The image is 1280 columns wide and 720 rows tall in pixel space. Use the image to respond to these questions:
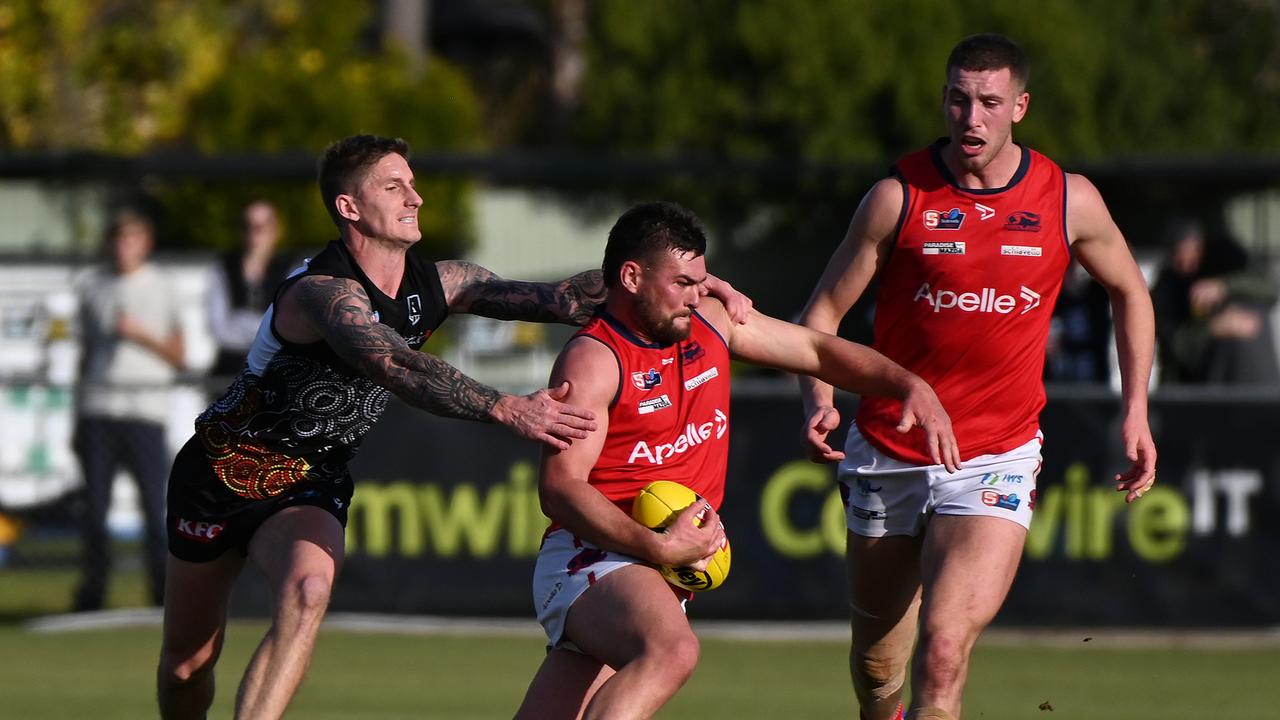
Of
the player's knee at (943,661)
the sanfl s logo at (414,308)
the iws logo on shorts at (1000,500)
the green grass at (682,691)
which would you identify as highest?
the sanfl s logo at (414,308)

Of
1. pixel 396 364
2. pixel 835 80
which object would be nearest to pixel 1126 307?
pixel 396 364

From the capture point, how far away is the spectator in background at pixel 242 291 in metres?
12.3

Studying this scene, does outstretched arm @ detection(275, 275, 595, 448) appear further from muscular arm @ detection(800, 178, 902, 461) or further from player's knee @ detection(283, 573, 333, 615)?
muscular arm @ detection(800, 178, 902, 461)

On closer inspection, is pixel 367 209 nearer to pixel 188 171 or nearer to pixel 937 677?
pixel 937 677

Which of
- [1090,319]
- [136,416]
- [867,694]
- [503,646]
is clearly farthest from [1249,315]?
[136,416]

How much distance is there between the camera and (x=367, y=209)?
6.62m

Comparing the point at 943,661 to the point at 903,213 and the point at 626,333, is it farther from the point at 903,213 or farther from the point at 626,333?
the point at 903,213

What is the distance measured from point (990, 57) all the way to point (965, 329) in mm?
943

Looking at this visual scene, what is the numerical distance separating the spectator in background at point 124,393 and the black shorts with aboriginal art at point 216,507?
5.37 metres

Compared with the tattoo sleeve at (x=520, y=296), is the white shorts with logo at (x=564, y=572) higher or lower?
lower

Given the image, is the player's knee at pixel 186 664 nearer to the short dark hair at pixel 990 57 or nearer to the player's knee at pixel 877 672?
the player's knee at pixel 877 672

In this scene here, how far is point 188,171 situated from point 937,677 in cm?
903

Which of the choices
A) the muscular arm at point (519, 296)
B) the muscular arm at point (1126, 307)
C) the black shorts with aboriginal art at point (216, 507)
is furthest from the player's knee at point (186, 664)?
the muscular arm at point (1126, 307)

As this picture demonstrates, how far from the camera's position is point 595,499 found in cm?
588
